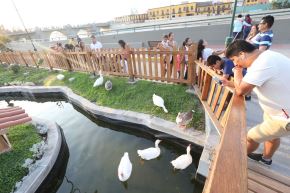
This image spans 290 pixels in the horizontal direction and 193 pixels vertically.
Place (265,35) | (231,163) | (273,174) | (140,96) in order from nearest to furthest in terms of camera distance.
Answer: (231,163) → (273,174) → (265,35) → (140,96)

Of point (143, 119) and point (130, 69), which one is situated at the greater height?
point (130, 69)

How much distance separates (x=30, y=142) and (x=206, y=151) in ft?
13.8

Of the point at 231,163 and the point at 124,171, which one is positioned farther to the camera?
the point at 124,171

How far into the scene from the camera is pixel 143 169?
12.7 ft

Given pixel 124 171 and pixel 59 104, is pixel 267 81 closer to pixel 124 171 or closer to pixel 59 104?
pixel 124 171

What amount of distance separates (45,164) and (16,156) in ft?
2.65

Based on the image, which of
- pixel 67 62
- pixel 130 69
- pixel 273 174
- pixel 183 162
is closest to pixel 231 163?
pixel 273 174

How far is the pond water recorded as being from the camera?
351cm

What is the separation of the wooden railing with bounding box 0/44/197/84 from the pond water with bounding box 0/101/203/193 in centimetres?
208

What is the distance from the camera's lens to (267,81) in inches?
69.0

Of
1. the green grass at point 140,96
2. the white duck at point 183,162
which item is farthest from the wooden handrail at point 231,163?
the green grass at point 140,96

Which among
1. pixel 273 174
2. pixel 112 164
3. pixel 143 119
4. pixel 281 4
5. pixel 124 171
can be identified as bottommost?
pixel 112 164

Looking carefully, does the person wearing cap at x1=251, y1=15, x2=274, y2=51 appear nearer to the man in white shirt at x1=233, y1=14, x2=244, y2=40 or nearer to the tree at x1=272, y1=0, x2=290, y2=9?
the man in white shirt at x1=233, y1=14, x2=244, y2=40

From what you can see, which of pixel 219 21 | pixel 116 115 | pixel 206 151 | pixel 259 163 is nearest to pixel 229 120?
pixel 259 163
